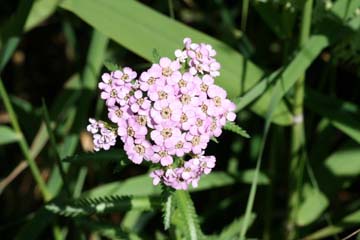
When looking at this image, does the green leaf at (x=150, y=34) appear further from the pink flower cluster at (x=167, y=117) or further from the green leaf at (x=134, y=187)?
the pink flower cluster at (x=167, y=117)

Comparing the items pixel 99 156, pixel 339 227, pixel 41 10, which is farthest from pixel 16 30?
pixel 339 227

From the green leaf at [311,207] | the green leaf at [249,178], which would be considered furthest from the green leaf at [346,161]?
the green leaf at [249,178]

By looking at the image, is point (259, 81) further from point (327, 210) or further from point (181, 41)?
point (327, 210)

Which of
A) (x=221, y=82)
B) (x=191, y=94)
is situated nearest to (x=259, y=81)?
(x=221, y=82)

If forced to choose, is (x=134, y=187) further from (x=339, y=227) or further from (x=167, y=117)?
(x=167, y=117)

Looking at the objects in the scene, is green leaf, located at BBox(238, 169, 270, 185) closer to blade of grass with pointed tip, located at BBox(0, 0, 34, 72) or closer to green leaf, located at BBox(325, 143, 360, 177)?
green leaf, located at BBox(325, 143, 360, 177)
